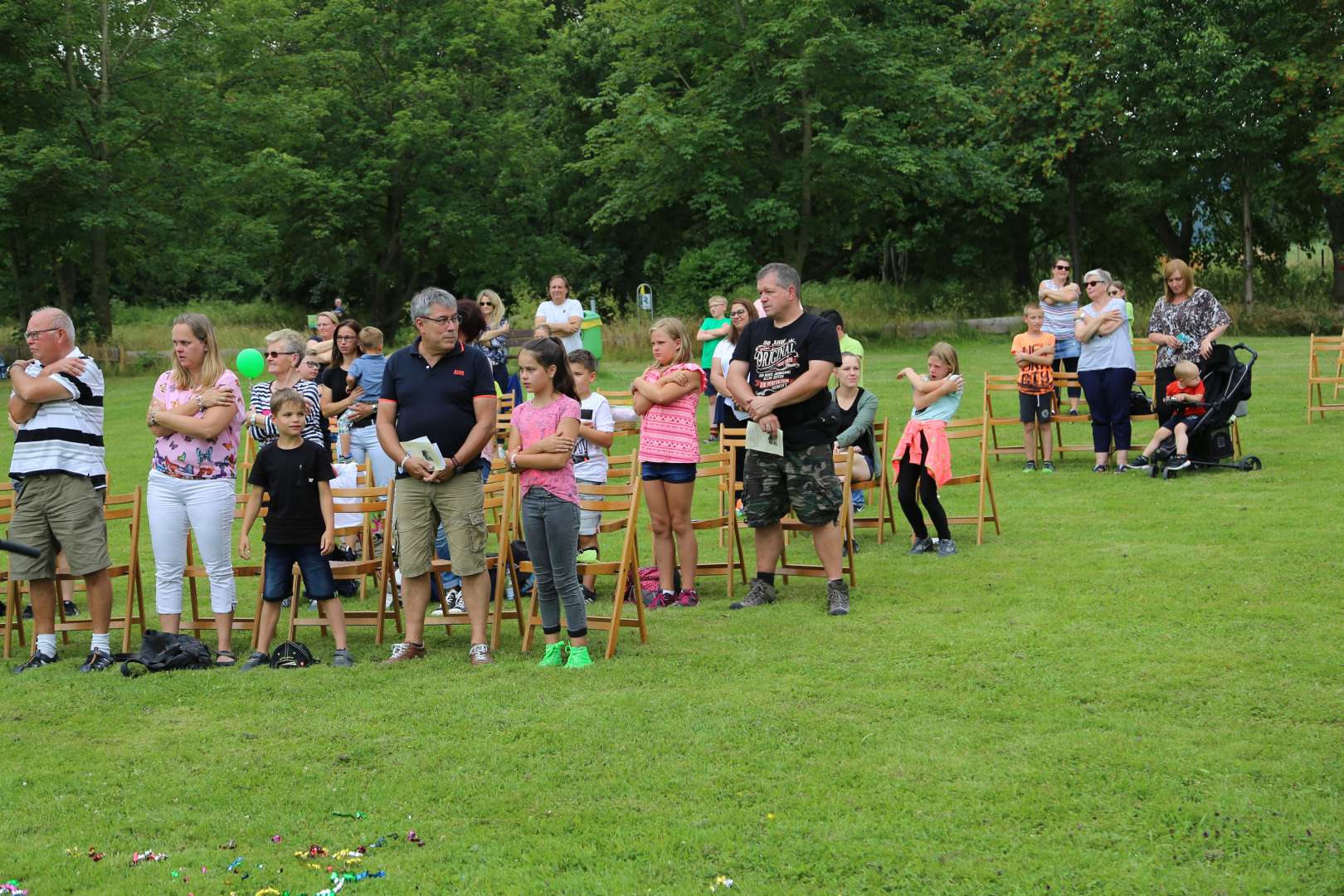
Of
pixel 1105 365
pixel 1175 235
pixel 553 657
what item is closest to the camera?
pixel 553 657

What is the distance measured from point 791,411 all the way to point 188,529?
3.61 meters

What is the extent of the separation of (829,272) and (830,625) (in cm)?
3438

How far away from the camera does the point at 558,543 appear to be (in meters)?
7.38

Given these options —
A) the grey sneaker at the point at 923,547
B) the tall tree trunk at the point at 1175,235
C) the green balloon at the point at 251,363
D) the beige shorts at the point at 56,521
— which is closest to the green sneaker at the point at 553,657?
the beige shorts at the point at 56,521

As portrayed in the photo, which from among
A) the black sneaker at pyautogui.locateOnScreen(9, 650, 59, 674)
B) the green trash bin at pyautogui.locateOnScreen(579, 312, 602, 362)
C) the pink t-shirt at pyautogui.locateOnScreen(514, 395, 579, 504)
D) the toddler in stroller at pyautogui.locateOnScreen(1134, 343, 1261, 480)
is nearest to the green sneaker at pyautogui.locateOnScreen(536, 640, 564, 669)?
the pink t-shirt at pyautogui.locateOnScreen(514, 395, 579, 504)

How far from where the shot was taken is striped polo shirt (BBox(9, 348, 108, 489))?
7.73 metres

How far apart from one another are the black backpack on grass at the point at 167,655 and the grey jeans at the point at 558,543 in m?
1.99

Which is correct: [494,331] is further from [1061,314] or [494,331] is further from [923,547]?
[1061,314]

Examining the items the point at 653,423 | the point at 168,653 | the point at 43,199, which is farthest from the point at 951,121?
Result: the point at 168,653

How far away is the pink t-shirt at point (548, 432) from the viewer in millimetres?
7344

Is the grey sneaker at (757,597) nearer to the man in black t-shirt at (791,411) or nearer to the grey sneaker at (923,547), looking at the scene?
the man in black t-shirt at (791,411)

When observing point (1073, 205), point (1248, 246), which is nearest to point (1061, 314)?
point (1248, 246)

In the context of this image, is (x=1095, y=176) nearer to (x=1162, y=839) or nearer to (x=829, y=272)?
(x=829, y=272)

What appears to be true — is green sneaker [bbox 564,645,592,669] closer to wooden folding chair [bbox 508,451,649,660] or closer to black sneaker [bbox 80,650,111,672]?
wooden folding chair [bbox 508,451,649,660]
